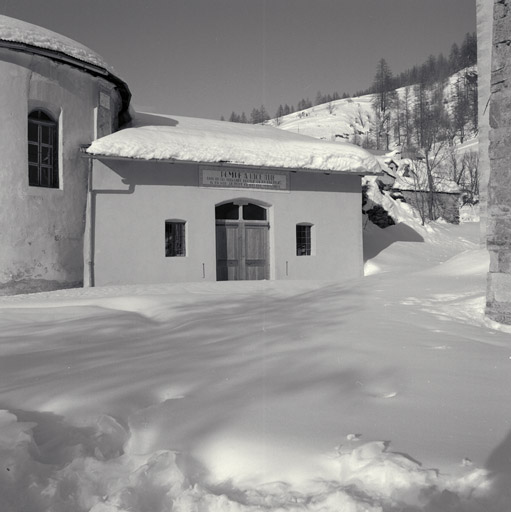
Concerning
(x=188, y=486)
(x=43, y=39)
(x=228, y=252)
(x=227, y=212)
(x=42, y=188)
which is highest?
(x=43, y=39)

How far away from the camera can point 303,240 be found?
14.2 meters

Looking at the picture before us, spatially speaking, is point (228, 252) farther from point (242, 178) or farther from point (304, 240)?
point (304, 240)

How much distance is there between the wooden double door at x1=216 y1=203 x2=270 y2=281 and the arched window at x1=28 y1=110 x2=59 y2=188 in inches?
174

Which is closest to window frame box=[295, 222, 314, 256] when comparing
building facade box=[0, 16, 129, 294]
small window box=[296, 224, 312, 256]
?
small window box=[296, 224, 312, 256]

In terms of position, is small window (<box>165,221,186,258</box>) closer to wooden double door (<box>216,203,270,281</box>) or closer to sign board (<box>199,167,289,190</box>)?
wooden double door (<box>216,203,270,281</box>)

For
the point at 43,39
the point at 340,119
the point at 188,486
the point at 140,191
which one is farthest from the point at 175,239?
the point at 340,119

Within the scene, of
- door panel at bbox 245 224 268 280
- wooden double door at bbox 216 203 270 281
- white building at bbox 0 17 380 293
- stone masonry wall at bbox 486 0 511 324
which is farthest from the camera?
door panel at bbox 245 224 268 280

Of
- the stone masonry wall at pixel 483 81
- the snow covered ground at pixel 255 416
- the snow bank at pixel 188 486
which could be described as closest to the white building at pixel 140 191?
the stone masonry wall at pixel 483 81

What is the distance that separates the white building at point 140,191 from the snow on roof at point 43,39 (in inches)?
1.3

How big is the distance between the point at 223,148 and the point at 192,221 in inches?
86.2

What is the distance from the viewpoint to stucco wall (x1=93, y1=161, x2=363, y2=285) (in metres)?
11.7

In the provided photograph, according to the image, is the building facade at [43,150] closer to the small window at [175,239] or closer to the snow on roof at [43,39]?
the snow on roof at [43,39]

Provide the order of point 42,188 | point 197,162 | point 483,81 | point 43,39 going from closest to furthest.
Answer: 1. point 43,39
2. point 42,188
3. point 197,162
4. point 483,81

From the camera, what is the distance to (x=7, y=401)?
8.93ft
